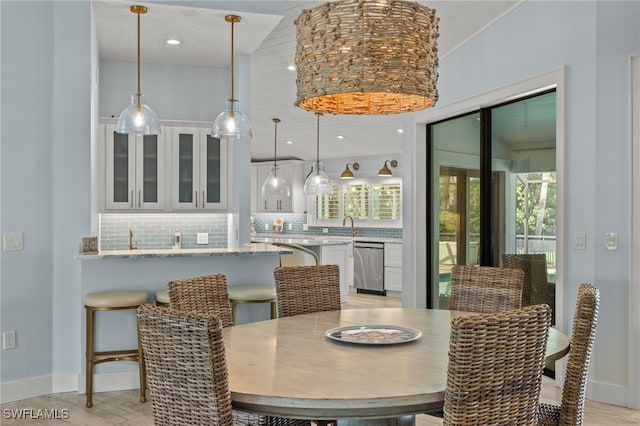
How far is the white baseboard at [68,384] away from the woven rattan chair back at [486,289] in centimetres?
247

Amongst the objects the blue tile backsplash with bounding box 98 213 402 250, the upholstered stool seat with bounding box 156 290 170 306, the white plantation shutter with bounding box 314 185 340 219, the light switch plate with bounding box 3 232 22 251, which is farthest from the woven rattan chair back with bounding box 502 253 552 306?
the white plantation shutter with bounding box 314 185 340 219

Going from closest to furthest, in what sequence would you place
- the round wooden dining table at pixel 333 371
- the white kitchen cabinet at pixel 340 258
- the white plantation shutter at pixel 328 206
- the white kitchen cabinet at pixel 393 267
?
the round wooden dining table at pixel 333 371
the white kitchen cabinet at pixel 340 258
the white kitchen cabinet at pixel 393 267
the white plantation shutter at pixel 328 206

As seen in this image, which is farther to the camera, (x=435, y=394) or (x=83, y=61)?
(x=83, y=61)

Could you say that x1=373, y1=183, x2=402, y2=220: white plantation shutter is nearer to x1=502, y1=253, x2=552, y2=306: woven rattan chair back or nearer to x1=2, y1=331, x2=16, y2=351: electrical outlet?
x1=502, y1=253, x2=552, y2=306: woven rattan chair back

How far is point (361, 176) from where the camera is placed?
1099cm

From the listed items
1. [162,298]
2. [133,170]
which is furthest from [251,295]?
[133,170]

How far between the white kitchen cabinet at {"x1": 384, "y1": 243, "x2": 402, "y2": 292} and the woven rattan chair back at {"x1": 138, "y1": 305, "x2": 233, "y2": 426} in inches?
310

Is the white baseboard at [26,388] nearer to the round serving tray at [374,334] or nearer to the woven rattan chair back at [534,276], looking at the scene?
the round serving tray at [374,334]

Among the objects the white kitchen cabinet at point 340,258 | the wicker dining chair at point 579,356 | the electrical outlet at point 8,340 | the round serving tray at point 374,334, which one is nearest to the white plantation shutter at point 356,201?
the white kitchen cabinet at point 340,258

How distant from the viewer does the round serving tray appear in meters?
2.55

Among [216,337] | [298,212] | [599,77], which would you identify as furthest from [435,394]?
[298,212]

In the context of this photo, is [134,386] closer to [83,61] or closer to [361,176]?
[83,61]

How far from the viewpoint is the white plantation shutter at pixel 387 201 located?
10359 millimetres

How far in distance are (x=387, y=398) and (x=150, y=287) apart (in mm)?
3275
